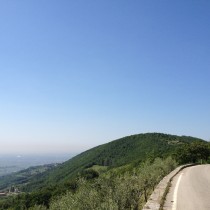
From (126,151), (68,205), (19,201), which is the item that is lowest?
(19,201)

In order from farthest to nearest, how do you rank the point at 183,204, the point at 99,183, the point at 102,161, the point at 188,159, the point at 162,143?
1. the point at 102,161
2. the point at 162,143
3. the point at 188,159
4. the point at 99,183
5. the point at 183,204

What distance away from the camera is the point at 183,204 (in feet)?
44.1

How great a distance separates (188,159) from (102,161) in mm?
138189

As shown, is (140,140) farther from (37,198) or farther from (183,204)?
(183,204)

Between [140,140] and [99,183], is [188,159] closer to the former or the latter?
[99,183]

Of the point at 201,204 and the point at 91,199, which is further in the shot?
the point at 91,199

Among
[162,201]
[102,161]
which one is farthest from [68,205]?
[102,161]

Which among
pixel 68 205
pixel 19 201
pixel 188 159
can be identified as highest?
pixel 188 159

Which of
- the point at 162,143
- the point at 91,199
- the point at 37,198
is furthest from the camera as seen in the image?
the point at 162,143

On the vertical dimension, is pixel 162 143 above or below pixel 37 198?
above

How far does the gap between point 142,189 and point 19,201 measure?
300ft

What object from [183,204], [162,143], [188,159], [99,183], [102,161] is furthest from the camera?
[102,161]

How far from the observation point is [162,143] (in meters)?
167

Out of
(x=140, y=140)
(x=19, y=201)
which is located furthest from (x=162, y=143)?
(x=19, y=201)
